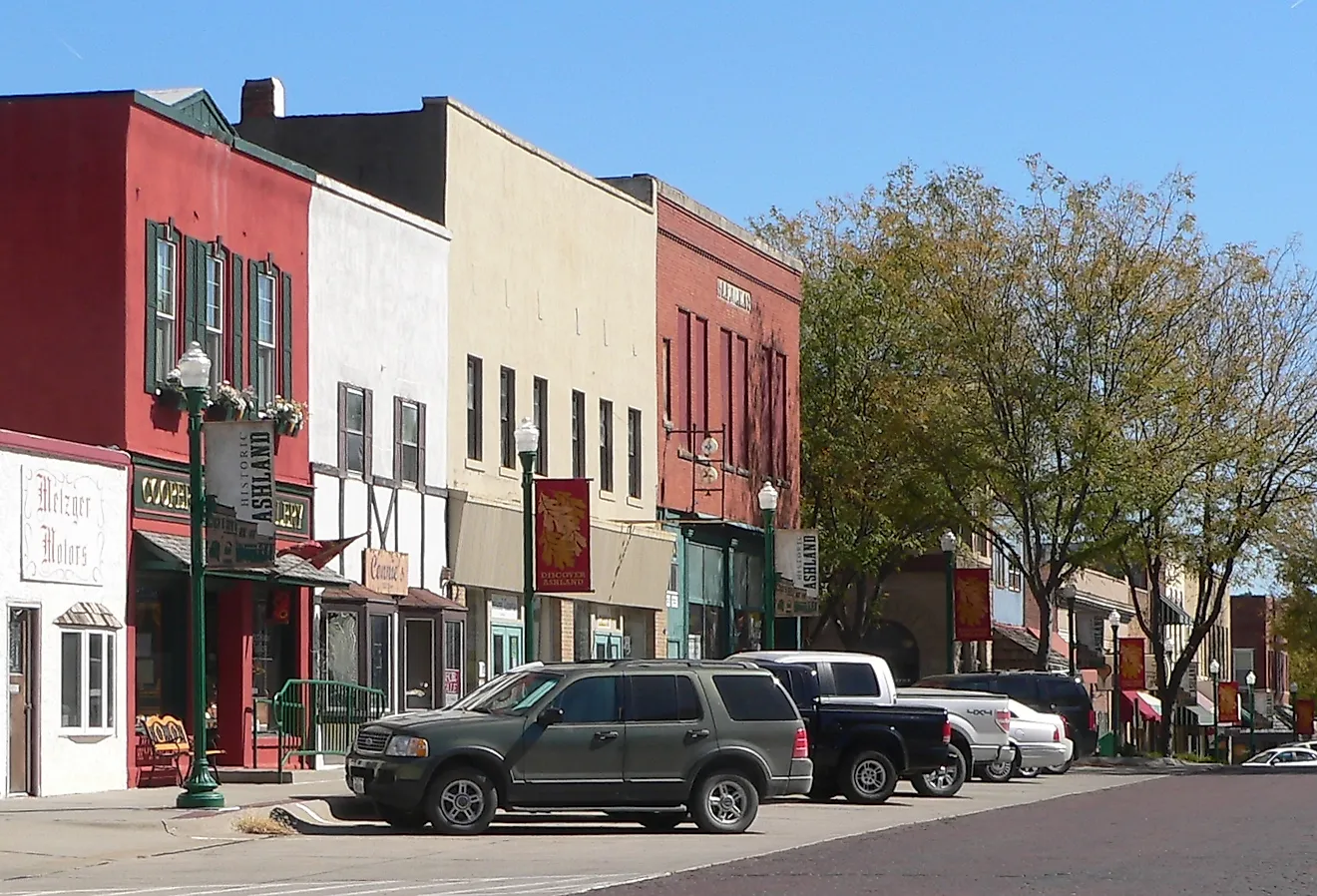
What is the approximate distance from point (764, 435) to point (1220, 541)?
36.2ft

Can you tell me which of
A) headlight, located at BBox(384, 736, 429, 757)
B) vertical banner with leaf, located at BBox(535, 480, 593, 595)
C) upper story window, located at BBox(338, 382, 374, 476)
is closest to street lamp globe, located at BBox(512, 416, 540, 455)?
upper story window, located at BBox(338, 382, 374, 476)

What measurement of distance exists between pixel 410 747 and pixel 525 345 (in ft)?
55.4

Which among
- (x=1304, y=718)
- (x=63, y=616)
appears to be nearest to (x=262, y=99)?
(x=63, y=616)

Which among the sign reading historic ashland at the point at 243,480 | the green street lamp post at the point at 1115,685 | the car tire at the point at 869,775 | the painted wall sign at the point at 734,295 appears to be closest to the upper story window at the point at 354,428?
the sign reading historic ashland at the point at 243,480

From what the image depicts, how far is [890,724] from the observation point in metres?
28.5

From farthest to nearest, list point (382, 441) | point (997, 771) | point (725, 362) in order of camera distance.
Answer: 1. point (725, 362)
2. point (997, 771)
3. point (382, 441)

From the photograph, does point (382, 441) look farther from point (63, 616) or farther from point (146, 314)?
point (63, 616)

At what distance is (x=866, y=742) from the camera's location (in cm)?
2855

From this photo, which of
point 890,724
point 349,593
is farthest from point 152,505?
point 890,724

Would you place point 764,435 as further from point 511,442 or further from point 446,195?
point 446,195

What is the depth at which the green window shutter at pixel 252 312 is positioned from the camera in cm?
2975

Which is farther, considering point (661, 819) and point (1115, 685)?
point (1115, 685)

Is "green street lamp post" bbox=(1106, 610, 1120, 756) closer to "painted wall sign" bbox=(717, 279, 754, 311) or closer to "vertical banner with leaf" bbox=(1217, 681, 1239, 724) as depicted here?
"vertical banner with leaf" bbox=(1217, 681, 1239, 724)

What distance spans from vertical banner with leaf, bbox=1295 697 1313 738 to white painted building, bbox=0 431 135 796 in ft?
339
